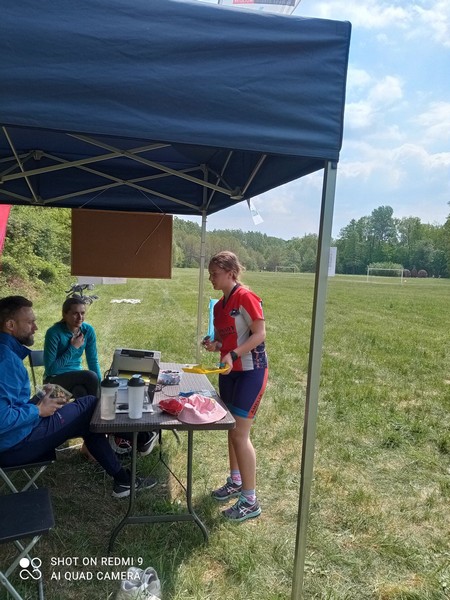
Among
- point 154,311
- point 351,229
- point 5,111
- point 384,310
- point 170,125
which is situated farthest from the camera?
point 351,229

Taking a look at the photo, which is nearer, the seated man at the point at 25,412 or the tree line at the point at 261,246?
the seated man at the point at 25,412

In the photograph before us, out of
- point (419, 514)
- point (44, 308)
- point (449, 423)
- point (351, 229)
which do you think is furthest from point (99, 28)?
point (351, 229)

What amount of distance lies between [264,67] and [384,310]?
16.7 m

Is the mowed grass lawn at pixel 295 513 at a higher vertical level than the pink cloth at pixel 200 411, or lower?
lower

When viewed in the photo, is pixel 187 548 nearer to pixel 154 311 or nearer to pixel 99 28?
pixel 99 28

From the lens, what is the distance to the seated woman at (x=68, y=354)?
125 inches

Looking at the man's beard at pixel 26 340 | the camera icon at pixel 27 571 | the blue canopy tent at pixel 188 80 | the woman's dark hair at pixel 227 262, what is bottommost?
the camera icon at pixel 27 571

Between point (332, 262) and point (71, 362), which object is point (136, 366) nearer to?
point (71, 362)

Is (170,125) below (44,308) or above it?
above

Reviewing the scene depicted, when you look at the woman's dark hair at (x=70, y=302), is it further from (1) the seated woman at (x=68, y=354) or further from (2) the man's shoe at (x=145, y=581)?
(2) the man's shoe at (x=145, y=581)

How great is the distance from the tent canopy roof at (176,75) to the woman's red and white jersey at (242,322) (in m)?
0.99

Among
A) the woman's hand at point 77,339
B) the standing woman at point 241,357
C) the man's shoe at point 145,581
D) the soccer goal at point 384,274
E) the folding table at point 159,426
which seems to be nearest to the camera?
the man's shoe at point 145,581

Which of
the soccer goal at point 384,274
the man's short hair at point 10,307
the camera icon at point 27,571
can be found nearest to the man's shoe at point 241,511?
the camera icon at point 27,571

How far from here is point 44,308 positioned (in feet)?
38.5
